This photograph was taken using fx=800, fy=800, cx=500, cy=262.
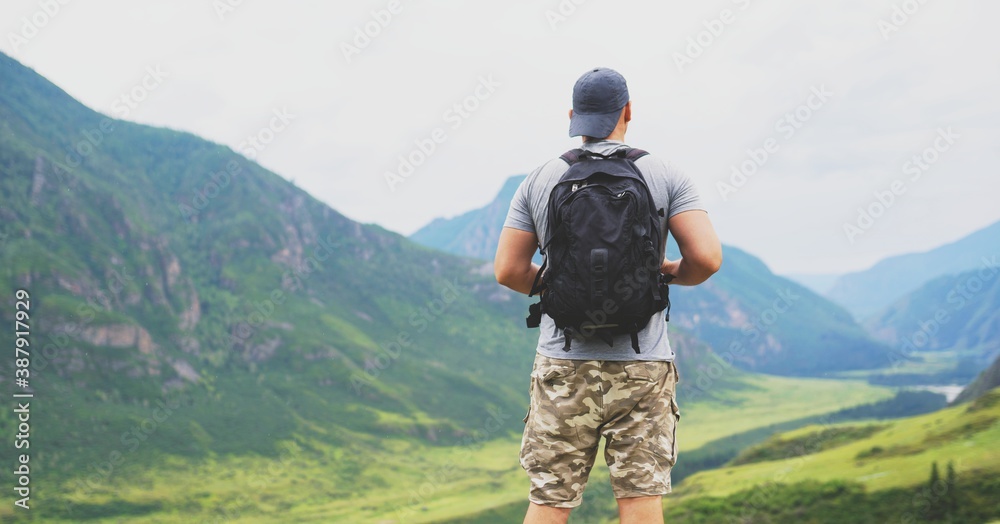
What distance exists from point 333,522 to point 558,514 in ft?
585

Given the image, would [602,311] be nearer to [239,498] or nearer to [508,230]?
[508,230]

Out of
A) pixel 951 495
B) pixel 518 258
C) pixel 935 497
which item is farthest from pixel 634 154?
pixel 935 497

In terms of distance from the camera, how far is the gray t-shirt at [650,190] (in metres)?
6.10

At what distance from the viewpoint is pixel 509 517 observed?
169 meters

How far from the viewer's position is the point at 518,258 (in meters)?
6.53

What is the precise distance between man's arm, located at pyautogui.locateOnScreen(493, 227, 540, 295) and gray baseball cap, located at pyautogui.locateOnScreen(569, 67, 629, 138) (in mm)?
934

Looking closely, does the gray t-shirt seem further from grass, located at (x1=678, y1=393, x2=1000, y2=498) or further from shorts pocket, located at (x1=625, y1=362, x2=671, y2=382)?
grass, located at (x1=678, y1=393, x2=1000, y2=498)

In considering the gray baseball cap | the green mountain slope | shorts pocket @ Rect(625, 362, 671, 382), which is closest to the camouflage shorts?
shorts pocket @ Rect(625, 362, 671, 382)

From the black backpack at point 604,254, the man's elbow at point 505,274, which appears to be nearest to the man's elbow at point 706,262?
the black backpack at point 604,254

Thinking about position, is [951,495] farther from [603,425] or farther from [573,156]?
[573,156]

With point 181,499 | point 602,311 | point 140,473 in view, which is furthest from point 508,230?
point 140,473

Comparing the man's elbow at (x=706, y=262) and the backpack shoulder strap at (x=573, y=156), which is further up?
the backpack shoulder strap at (x=573, y=156)

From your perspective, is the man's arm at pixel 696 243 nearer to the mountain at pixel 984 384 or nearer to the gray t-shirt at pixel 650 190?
Answer: the gray t-shirt at pixel 650 190

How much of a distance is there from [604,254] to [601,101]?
1377mm
